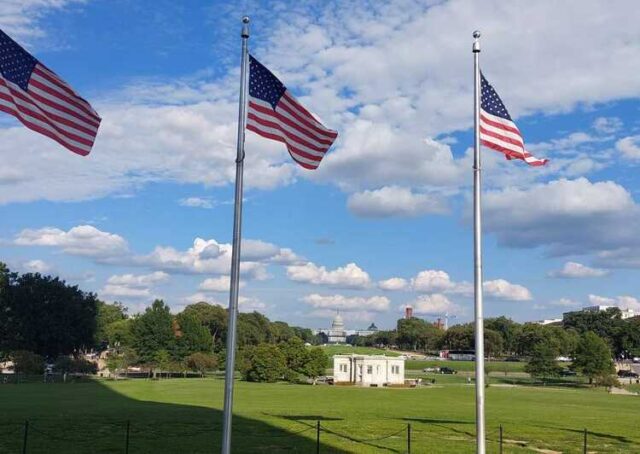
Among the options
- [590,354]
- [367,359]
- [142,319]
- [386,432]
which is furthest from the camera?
[142,319]

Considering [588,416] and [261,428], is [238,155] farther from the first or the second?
[588,416]

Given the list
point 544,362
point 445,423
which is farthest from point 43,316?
point 445,423

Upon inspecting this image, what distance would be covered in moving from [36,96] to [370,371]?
8172 cm

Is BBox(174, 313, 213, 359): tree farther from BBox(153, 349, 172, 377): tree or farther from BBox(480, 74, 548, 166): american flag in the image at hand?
BBox(480, 74, 548, 166): american flag

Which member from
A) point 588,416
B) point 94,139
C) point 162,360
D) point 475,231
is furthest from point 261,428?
point 162,360

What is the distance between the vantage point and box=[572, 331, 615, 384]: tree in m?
99.8

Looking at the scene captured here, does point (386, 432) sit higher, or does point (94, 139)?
point (94, 139)

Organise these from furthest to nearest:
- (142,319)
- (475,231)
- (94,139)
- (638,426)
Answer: (142,319) < (638,426) < (475,231) < (94,139)

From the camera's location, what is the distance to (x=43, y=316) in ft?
344

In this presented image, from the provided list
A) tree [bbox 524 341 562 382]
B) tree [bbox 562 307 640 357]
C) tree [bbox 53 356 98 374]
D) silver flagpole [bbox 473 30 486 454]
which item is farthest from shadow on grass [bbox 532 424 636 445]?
tree [bbox 562 307 640 357]

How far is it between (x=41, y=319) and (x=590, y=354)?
261 feet

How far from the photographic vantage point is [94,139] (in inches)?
587

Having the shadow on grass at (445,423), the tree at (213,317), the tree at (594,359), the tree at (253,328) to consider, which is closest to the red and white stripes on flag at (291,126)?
the shadow on grass at (445,423)

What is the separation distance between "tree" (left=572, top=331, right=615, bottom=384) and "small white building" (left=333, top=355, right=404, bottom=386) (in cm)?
2811
